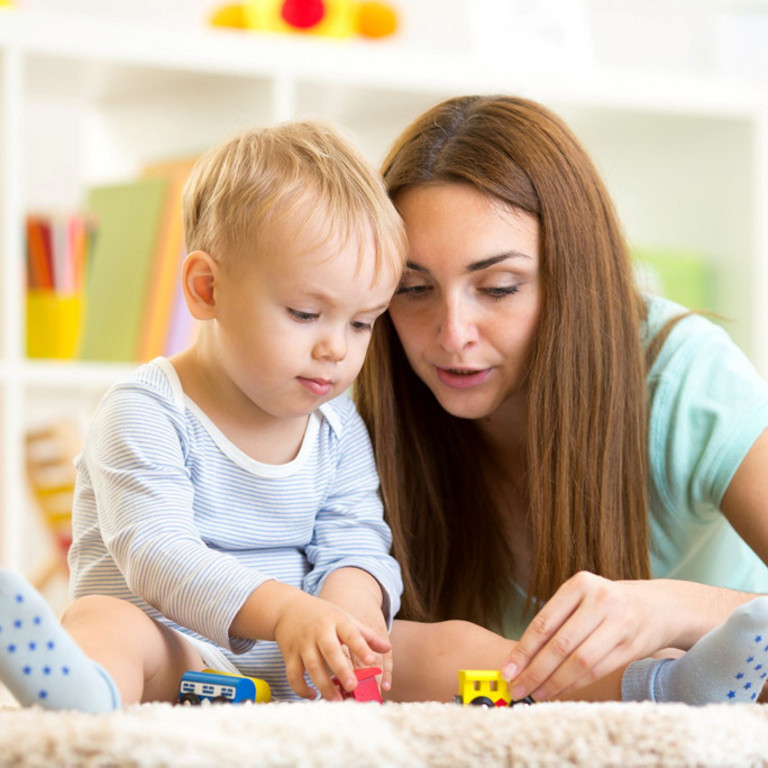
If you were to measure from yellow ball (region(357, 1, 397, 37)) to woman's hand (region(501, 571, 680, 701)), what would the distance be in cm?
150

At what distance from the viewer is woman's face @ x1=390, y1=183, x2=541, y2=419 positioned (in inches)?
46.1

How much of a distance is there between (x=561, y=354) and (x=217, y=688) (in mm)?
532

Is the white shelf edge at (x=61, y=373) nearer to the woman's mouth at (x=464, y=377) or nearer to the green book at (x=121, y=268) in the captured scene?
the green book at (x=121, y=268)

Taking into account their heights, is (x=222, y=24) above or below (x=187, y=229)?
above

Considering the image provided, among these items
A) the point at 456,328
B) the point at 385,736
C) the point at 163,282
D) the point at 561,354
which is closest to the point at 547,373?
the point at 561,354

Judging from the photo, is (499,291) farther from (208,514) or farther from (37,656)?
(37,656)

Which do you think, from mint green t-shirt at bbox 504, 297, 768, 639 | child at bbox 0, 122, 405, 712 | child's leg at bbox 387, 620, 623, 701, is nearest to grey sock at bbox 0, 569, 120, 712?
child at bbox 0, 122, 405, 712

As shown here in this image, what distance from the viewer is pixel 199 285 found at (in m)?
1.11

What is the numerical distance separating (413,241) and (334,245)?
173mm

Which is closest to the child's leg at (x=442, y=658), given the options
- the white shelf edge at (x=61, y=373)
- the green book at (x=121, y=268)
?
the white shelf edge at (x=61, y=373)

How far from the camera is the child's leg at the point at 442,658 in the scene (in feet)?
3.43

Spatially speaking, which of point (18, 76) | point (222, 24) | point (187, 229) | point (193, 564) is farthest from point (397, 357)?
point (222, 24)

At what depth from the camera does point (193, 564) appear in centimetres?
95

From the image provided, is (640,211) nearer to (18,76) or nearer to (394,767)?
(18,76)
